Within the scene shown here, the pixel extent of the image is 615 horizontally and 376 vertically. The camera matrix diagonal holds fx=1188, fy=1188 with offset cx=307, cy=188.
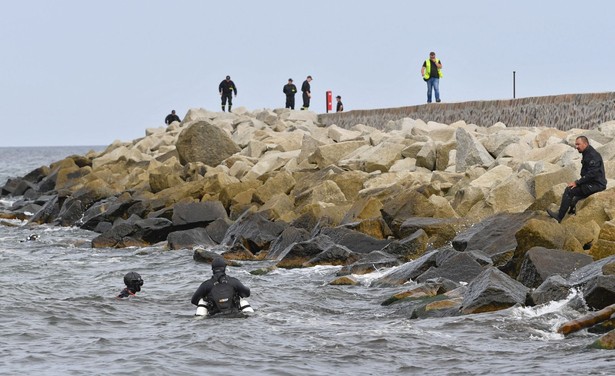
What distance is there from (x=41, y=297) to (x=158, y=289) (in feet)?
5.83

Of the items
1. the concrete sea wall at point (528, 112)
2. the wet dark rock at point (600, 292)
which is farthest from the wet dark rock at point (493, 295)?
the concrete sea wall at point (528, 112)

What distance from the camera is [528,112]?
95.0ft

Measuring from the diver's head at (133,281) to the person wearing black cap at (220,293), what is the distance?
6.30ft

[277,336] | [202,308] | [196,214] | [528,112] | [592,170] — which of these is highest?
[528,112]

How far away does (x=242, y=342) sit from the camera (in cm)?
1346

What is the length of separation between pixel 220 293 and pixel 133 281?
7.38 feet

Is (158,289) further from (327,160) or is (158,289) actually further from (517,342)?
(327,160)

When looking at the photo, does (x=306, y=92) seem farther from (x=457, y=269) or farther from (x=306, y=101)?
(x=457, y=269)

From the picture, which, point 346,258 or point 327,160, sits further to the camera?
point 327,160

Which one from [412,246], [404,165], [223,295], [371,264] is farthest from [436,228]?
[404,165]

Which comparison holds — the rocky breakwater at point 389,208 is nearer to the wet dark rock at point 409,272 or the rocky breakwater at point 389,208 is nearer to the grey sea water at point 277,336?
the wet dark rock at point 409,272

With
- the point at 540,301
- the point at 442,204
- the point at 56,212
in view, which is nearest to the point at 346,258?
the point at 442,204

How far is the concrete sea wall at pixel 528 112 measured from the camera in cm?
2642

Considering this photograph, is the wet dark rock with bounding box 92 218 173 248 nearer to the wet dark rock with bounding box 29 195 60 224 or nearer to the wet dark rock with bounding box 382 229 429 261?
the wet dark rock with bounding box 29 195 60 224
